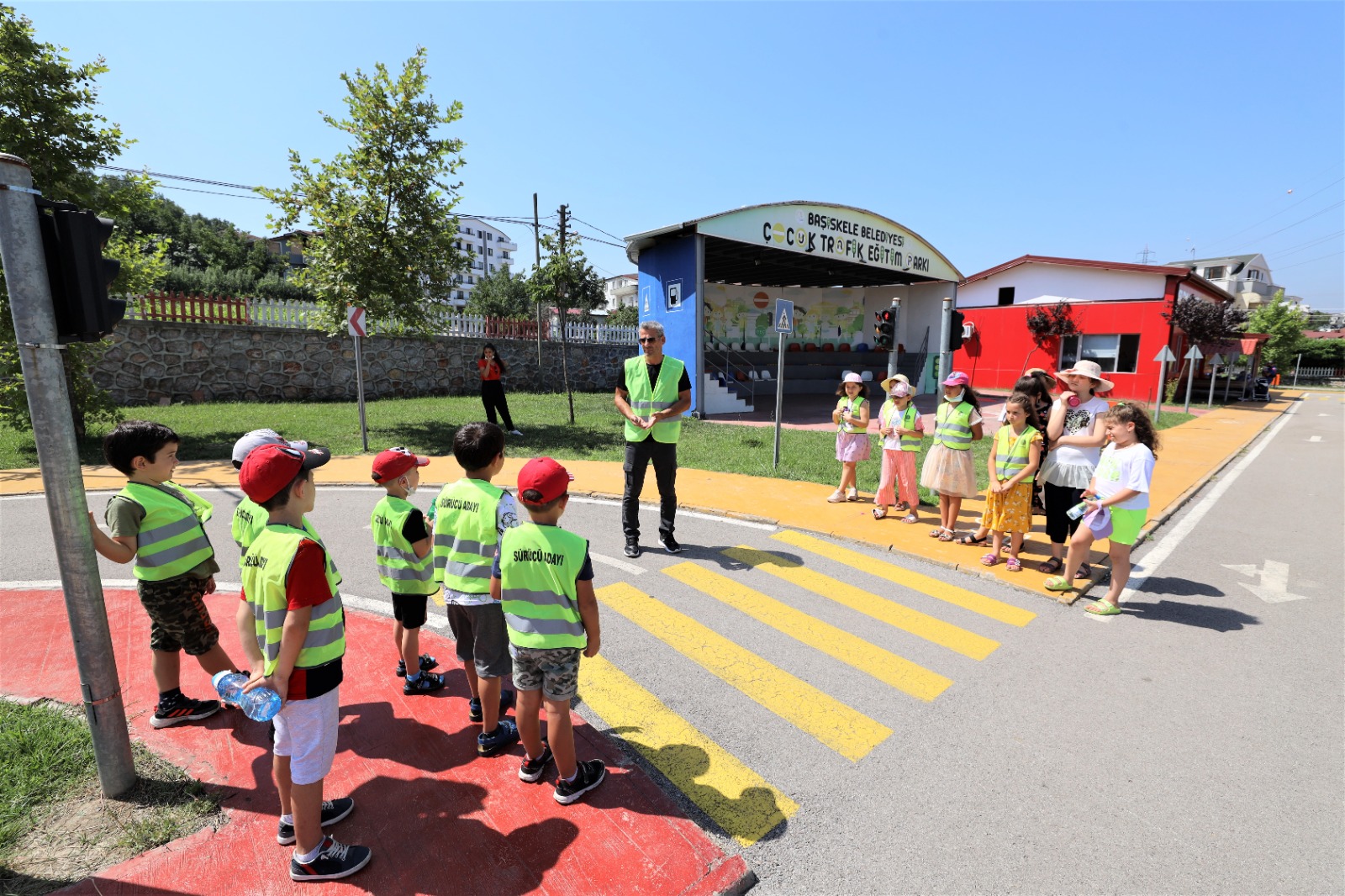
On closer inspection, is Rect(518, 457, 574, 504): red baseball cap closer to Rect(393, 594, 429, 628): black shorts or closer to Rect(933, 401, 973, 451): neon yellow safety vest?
Rect(393, 594, 429, 628): black shorts

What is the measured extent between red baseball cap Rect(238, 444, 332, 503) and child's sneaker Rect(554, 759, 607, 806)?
175cm

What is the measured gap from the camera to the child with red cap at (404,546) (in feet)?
10.9

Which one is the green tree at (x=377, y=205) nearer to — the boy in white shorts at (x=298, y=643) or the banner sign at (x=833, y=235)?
the banner sign at (x=833, y=235)

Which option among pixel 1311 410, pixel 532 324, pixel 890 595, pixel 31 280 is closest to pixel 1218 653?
pixel 890 595

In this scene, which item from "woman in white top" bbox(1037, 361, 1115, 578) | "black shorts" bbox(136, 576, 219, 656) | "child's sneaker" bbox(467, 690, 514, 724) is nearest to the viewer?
"black shorts" bbox(136, 576, 219, 656)

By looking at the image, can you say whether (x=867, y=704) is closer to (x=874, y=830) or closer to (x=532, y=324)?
(x=874, y=830)

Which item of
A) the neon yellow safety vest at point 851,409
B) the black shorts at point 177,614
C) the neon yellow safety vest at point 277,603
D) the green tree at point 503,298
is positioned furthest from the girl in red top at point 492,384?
the green tree at point 503,298

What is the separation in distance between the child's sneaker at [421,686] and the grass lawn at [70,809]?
1.06 metres

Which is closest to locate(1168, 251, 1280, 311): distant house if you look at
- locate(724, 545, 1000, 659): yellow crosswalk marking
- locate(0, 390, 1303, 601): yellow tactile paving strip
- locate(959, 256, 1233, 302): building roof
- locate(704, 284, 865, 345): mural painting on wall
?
locate(959, 256, 1233, 302): building roof

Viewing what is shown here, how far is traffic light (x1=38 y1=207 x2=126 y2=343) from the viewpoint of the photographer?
2.51m

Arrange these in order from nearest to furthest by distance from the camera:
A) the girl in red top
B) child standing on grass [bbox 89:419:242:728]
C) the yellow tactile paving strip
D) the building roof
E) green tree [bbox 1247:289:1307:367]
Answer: child standing on grass [bbox 89:419:242:728], the yellow tactile paving strip, the girl in red top, the building roof, green tree [bbox 1247:289:1307:367]

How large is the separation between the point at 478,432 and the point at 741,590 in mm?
3057

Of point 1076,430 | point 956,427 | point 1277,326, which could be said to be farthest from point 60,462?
point 1277,326

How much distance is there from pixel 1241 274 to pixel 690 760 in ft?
339
